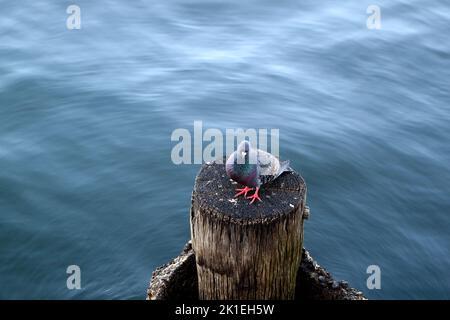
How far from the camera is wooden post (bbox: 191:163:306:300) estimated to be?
4605mm

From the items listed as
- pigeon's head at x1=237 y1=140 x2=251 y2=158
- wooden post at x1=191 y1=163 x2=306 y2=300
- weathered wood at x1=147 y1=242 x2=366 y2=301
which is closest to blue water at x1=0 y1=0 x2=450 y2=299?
weathered wood at x1=147 y1=242 x2=366 y2=301

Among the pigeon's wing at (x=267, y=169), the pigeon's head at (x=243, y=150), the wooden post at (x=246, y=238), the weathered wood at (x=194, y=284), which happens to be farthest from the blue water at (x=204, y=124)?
the pigeon's head at (x=243, y=150)

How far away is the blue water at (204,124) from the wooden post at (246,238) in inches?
211

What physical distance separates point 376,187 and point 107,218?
18.1 feet

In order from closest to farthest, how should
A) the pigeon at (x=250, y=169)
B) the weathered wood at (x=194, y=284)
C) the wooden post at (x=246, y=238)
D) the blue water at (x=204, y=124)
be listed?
the wooden post at (x=246, y=238) → the pigeon at (x=250, y=169) → the weathered wood at (x=194, y=284) → the blue water at (x=204, y=124)

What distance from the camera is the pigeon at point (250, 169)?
16.0 ft

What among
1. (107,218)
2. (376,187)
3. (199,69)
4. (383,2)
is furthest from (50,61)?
(383,2)

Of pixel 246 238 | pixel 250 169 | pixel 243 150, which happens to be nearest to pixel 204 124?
pixel 243 150

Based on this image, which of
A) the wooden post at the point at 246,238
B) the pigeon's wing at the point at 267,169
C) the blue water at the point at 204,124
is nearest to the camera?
the wooden post at the point at 246,238

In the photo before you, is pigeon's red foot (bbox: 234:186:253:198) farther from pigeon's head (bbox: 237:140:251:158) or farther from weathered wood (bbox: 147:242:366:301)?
weathered wood (bbox: 147:242:366:301)

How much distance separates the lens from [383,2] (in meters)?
19.1

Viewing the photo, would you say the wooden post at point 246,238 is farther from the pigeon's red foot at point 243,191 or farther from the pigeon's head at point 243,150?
the pigeon's head at point 243,150

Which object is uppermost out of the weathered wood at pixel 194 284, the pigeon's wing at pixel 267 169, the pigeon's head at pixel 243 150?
the pigeon's head at pixel 243 150
